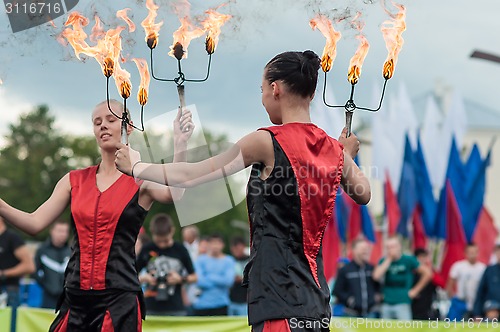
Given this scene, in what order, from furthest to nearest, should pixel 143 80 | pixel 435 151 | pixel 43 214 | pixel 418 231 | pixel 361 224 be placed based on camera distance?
1. pixel 435 151
2. pixel 361 224
3. pixel 418 231
4. pixel 43 214
5. pixel 143 80

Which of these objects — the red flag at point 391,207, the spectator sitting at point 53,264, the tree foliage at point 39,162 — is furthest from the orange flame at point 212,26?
the tree foliage at point 39,162

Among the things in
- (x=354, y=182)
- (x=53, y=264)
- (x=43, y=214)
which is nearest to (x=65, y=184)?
(x=43, y=214)

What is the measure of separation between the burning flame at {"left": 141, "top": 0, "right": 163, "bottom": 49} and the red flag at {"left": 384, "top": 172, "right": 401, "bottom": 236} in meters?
14.8

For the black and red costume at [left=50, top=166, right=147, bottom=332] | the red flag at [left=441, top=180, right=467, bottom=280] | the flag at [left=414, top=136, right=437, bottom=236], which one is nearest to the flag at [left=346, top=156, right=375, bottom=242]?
the flag at [left=414, top=136, right=437, bottom=236]

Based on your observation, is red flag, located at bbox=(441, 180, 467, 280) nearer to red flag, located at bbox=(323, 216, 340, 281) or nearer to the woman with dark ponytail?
red flag, located at bbox=(323, 216, 340, 281)

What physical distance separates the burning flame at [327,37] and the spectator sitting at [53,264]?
725cm

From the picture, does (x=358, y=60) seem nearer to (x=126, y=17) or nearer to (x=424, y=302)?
(x=126, y=17)

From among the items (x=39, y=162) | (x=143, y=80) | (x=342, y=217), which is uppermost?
(x=143, y=80)

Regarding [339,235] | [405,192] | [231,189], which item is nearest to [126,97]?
[231,189]

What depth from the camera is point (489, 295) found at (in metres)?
11.5

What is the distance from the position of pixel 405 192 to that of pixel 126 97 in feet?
52.1

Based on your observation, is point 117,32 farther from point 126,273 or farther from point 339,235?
point 339,235

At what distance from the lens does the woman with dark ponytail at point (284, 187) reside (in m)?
3.98

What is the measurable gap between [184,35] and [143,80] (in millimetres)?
334
